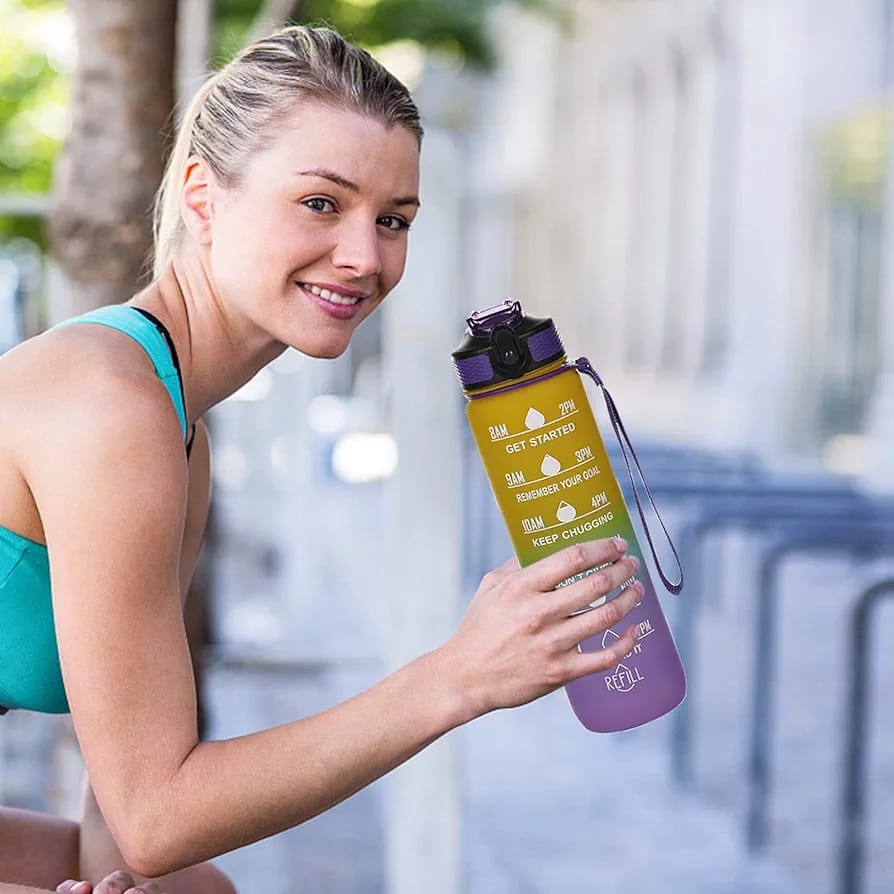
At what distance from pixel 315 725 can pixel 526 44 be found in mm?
31005

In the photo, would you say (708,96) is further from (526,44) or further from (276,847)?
(276,847)

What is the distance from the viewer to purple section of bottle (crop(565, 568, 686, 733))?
1.82 meters

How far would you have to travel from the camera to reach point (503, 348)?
174cm

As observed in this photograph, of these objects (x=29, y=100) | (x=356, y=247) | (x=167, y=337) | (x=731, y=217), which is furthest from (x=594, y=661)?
(x=731, y=217)

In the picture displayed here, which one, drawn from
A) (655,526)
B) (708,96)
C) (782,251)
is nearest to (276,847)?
(655,526)

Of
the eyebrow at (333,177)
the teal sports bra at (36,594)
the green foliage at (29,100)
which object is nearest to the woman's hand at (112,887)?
the teal sports bra at (36,594)

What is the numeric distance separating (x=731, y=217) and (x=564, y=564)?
17.9 meters

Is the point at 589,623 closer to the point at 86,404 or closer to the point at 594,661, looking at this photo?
the point at 594,661

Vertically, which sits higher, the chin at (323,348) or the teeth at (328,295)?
the teeth at (328,295)

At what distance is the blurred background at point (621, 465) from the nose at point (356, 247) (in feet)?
2.35

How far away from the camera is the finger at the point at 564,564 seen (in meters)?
1.64

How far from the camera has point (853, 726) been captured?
13.3 ft

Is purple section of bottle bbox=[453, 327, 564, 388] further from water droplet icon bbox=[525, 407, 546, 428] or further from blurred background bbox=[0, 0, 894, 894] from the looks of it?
blurred background bbox=[0, 0, 894, 894]

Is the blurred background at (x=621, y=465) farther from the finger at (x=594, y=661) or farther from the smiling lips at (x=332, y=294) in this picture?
the finger at (x=594, y=661)
